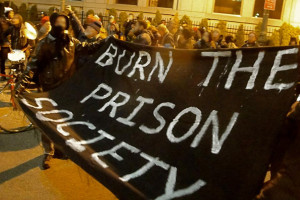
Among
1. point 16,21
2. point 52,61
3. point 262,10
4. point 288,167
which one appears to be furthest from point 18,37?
point 262,10

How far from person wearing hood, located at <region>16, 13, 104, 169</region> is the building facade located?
16229 mm

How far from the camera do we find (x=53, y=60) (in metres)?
4.46

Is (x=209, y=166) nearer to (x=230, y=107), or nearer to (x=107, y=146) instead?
(x=230, y=107)

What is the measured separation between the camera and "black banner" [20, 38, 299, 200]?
2.14m

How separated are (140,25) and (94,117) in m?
4.46

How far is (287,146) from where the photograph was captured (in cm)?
222

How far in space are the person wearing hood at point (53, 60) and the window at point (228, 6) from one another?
16.9 metres

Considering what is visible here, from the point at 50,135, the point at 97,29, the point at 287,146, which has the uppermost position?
the point at 97,29

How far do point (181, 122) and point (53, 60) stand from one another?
245 cm

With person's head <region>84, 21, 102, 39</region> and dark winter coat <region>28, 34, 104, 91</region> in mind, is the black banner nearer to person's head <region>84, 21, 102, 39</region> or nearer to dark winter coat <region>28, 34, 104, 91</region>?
dark winter coat <region>28, 34, 104, 91</region>

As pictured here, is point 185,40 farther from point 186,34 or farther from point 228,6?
point 228,6

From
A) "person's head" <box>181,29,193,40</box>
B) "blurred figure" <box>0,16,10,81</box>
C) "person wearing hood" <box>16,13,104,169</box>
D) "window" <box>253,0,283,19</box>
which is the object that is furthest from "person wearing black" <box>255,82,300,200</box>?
"window" <box>253,0,283,19</box>

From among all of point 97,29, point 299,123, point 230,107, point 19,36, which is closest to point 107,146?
point 230,107

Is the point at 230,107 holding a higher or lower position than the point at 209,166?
higher
